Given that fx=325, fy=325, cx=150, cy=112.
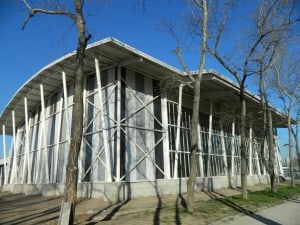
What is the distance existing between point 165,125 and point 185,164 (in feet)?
12.1

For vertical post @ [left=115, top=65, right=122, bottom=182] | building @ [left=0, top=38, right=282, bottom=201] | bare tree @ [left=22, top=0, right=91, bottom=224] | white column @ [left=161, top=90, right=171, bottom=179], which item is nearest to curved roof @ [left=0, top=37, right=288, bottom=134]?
building @ [left=0, top=38, right=282, bottom=201]

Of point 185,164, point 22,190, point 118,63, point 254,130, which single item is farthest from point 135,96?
point 254,130

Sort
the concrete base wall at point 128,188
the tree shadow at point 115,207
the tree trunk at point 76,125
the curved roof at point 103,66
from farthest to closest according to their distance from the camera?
the curved roof at point 103,66, the concrete base wall at point 128,188, the tree shadow at point 115,207, the tree trunk at point 76,125

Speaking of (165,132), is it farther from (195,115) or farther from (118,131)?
(195,115)

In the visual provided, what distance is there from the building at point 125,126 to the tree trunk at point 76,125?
6.83m

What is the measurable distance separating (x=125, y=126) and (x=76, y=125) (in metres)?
10.2

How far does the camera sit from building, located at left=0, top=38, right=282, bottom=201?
18469 mm

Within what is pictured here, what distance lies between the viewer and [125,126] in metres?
19.2

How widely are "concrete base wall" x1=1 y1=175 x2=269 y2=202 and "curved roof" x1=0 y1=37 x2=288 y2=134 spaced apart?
693 centimetres

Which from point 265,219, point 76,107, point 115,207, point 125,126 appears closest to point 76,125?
point 76,107

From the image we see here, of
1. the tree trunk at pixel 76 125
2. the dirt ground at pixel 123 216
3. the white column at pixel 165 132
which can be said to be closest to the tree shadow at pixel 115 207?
the dirt ground at pixel 123 216

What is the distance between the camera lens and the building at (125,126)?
18.5m

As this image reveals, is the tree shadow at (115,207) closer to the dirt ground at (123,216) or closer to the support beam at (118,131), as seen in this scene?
the dirt ground at (123,216)

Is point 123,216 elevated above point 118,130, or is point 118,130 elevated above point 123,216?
point 118,130
